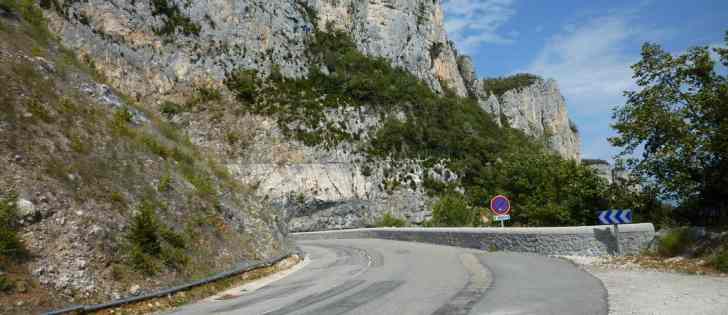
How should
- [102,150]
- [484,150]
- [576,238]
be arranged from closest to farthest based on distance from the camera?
[102,150], [576,238], [484,150]

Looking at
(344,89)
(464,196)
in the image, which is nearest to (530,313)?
(464,196)

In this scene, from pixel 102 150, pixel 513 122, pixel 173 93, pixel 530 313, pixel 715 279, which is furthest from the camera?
pixel 513 122

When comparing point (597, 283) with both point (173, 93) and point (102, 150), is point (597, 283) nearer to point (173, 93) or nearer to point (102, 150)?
point (102, 150)

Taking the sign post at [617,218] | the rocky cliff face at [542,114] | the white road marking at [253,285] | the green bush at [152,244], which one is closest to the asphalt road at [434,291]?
the white road marking at [253,285]

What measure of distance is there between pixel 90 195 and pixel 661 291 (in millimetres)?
13440

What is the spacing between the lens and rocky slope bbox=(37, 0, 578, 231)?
57250 mm

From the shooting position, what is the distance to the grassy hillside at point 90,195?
11.1m

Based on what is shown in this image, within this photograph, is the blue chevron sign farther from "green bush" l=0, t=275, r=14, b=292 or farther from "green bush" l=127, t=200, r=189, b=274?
"green bush" l=0, t=275, r=14, b=292

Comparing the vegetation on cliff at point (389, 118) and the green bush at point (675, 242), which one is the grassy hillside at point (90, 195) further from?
the vegetation on cliff at point (389, 118)

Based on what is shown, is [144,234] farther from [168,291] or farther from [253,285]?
[253,285]

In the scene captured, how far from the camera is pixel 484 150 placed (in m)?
81.2

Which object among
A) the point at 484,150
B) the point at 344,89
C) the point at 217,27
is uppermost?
the point at 217,27

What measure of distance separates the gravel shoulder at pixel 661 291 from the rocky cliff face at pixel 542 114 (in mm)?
124460

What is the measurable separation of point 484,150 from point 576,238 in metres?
65.6
